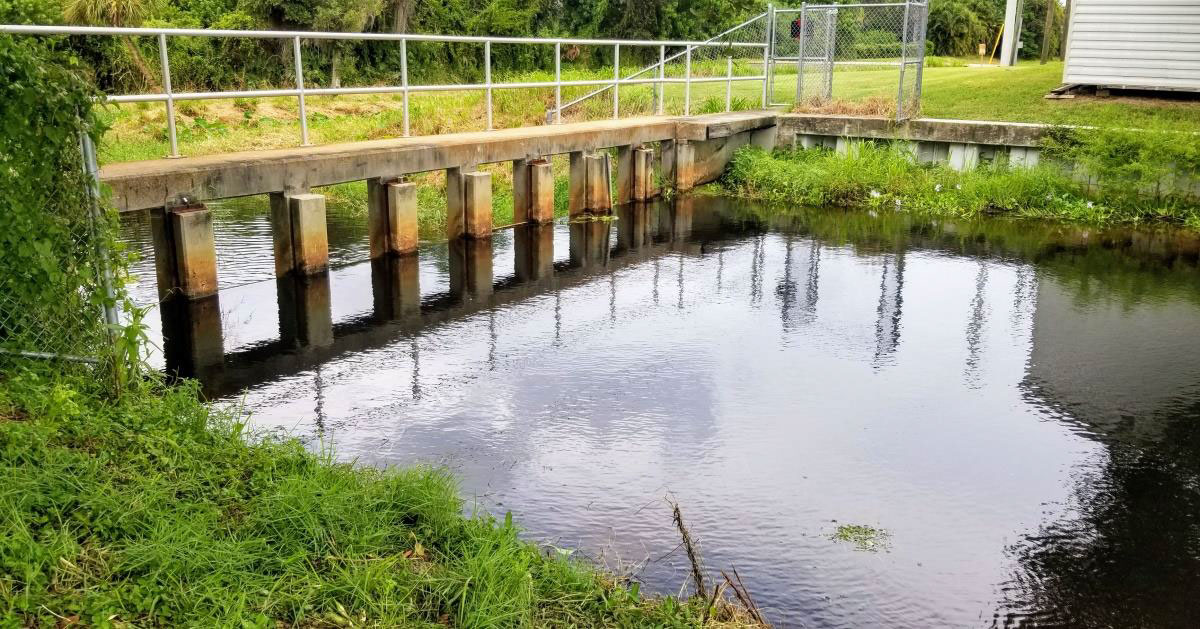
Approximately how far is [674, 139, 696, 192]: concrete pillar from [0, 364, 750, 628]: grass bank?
12.1m

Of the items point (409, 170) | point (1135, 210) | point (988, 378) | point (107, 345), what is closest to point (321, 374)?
point (107, 345)

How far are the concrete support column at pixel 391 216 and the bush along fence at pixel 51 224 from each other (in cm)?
581

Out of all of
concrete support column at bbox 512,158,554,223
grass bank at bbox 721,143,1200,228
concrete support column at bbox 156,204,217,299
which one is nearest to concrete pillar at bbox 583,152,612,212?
concrete support column at bbox 512,158,554,223

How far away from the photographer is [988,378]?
8.37 metres

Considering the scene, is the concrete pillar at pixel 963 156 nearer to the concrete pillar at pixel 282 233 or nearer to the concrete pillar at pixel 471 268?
the concrete pillar at pixel 471 268

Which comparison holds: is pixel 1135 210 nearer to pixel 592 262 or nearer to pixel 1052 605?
pixel 592 262

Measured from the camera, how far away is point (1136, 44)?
60.6 feet

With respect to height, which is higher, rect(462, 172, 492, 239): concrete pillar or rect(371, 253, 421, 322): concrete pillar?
rect(462, 172, 492, 239): concrete pillar

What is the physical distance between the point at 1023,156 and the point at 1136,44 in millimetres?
4440

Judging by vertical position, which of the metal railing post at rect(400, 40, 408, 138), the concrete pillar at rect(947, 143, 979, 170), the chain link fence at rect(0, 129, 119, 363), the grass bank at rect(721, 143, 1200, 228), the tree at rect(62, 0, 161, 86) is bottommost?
the grass bank at rect(721, 143, 1200, 228)

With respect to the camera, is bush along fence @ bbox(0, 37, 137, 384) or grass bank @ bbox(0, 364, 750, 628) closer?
grass bank @ bbox(0, 364, 750, 628)

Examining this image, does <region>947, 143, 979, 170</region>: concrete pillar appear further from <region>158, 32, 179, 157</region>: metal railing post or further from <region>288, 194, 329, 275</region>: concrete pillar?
<region>158, 32, 179, 157</region>: metal railing post

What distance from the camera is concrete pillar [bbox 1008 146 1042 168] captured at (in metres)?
15.9

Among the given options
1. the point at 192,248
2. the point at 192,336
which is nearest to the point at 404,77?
the point at 192,248
